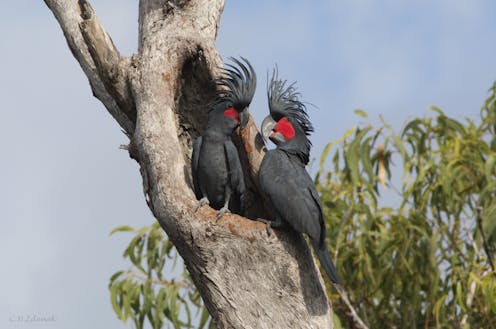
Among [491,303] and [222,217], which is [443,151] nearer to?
[491,303]

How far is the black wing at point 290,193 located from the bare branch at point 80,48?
1.26m

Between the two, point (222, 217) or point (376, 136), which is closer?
point (222, 217)

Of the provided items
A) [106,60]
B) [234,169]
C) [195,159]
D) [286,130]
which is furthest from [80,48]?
[286,130]

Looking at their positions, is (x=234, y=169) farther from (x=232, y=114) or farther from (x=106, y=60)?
(x=106, y=60)

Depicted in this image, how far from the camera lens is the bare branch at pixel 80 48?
20.8 feet

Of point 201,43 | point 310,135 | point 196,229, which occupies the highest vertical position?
point 201,43

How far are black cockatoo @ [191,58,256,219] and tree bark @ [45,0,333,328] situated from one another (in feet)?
Answer: 0.37

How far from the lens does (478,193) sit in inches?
317

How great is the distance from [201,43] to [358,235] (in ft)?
8.82

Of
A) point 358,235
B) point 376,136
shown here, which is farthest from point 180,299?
point 376,136

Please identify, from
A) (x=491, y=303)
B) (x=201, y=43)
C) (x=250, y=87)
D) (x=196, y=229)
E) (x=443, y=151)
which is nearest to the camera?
(x=196, y=229)

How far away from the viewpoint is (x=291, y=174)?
5.34 m

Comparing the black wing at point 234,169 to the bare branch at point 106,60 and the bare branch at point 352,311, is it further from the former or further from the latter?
the bare branch at point 352,311

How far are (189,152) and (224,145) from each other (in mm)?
498
